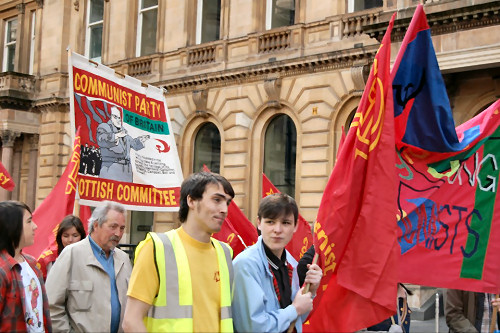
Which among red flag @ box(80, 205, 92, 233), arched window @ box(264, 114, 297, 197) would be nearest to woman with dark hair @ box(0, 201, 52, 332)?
red flag @ box(80, 205, 92, 233)

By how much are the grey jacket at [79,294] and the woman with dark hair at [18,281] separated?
53cm

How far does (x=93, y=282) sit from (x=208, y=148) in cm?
1603

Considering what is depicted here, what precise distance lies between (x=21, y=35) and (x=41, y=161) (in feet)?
20.1

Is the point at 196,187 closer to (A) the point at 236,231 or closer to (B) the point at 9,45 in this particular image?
(A) the point at 236,231

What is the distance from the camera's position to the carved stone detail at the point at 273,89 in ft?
61.3

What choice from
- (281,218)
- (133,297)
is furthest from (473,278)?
(133,297)

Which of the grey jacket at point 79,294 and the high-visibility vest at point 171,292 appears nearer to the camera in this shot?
the high-visibility vest at point 171,292

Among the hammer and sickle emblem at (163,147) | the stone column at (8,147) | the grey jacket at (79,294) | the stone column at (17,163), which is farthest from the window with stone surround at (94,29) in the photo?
the grey jacket at (79,294)

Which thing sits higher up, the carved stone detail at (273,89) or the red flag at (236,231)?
the carved stone detail at (273,89)

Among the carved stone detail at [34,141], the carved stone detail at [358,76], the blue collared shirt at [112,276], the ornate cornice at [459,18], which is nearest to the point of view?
the blue collared shirt at [112,276]

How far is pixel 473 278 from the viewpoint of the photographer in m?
5.22

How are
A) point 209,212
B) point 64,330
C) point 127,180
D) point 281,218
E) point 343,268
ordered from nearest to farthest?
point 209,212
point 281,218
point 343,268
point 64,330
point 127,180

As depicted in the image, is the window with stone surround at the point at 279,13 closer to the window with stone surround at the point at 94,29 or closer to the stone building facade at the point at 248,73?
the stone building facade at the point at 248,73

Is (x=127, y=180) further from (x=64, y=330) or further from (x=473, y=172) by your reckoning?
(x=473, y=172)
